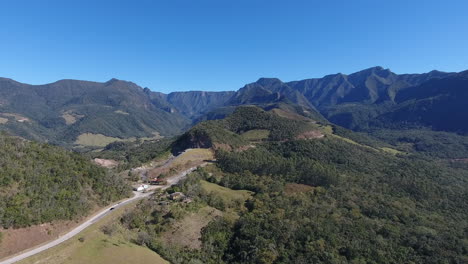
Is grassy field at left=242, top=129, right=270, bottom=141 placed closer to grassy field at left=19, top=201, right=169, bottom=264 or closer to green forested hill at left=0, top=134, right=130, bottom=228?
green forested hill at left=0, top=134, right=130, bottom=228

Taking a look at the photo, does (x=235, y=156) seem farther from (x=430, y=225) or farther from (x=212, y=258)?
(x=430, y=225)

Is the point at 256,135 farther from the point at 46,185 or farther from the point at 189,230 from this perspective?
the point at 46,185

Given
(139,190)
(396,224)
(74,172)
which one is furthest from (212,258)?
(396,224)

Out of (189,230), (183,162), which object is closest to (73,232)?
(189,230)

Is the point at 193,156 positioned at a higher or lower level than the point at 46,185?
lower

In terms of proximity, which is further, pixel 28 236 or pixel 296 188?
pixel 296 188

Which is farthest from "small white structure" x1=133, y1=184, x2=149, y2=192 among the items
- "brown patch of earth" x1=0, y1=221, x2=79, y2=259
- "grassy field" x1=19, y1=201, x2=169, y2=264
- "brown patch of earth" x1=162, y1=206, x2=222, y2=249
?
"brown patch of earth" x1=0, y1=221, x2=79, y2=259
